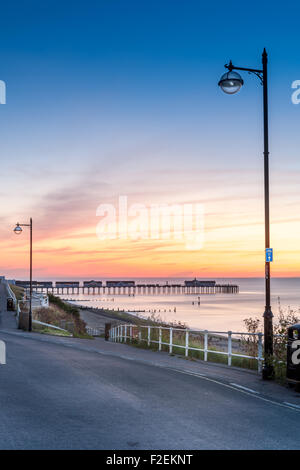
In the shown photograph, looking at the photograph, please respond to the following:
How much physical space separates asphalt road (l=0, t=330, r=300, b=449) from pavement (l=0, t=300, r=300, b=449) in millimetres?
15

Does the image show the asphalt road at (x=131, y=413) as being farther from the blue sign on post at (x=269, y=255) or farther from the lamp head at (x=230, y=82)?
the lamp head at (x=230, y=82)

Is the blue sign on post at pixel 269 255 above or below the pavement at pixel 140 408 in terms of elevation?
above

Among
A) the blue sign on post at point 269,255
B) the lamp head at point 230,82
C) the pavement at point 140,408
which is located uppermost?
the lamp head at point 230,82

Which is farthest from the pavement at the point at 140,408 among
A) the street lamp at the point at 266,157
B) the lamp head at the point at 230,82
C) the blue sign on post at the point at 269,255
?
the lamp head at the point at 230,82

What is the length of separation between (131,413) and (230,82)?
8.13 meters

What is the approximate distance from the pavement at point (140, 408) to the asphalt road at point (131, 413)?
0.01 m

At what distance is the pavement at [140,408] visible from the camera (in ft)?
22.1

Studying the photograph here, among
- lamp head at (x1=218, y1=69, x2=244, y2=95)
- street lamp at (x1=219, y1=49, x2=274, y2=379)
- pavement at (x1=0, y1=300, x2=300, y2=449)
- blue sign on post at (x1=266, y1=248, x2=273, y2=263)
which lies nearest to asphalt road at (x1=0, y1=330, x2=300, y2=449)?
pavement at (x1=0, y1=300, x2=300, y2=449)

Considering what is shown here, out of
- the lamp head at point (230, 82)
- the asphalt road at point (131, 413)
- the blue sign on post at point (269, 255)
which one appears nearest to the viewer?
the asphalt road at point (131, 413)

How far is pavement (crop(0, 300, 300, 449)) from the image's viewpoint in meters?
6.74

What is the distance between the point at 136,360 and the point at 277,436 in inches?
375
